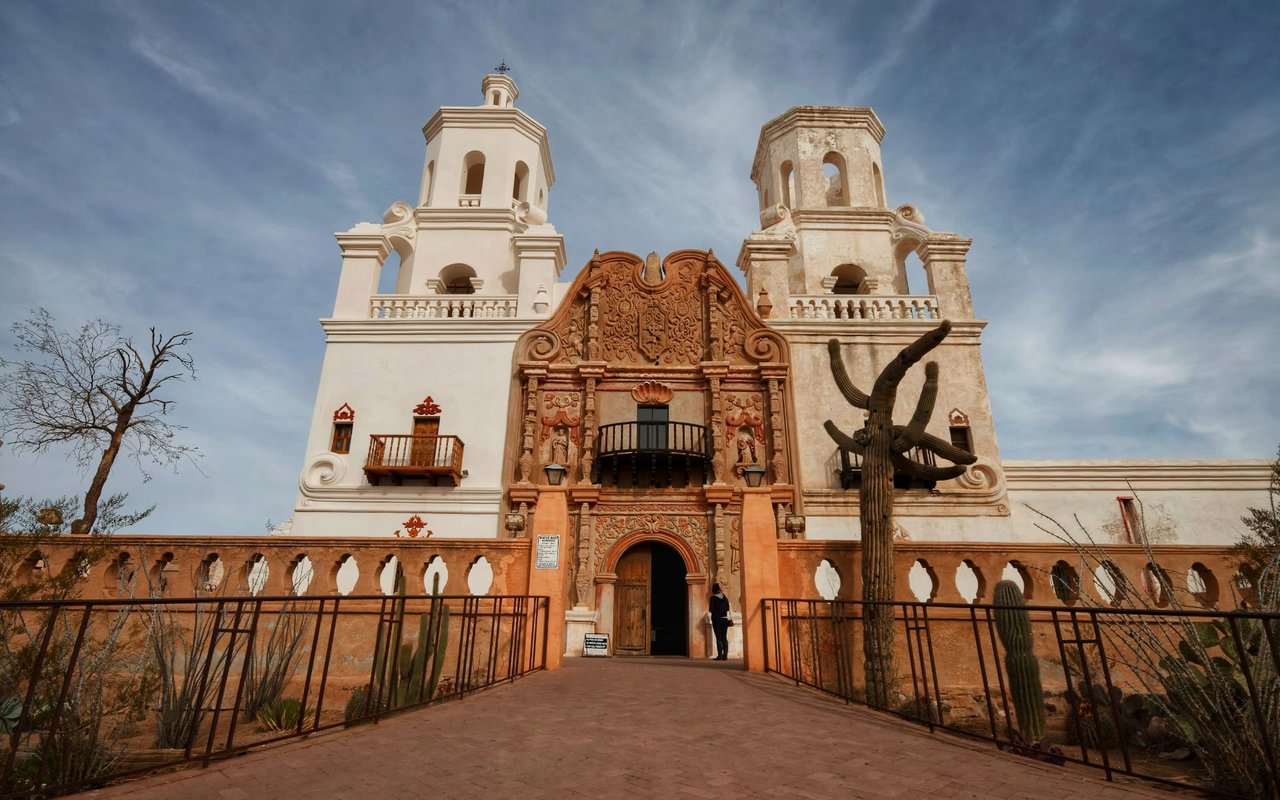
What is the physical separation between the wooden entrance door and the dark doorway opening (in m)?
1.33

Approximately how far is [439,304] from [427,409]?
3841 millimetres

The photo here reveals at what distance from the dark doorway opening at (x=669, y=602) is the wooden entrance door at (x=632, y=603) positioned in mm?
1330

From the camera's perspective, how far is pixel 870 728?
5.60 meters

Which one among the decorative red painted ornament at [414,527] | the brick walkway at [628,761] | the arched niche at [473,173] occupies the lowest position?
the brick walkway at [628,761]

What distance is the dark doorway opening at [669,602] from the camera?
1811 centimetres

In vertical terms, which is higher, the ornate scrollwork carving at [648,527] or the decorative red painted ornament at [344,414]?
the decorative red painted ornament at [344,414]

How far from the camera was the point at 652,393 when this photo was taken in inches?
698

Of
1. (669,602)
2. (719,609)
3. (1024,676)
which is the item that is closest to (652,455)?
(719,609)

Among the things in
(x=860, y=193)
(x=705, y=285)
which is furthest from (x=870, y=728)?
(x=860, y=193)

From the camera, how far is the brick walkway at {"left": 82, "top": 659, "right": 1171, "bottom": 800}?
3.72m

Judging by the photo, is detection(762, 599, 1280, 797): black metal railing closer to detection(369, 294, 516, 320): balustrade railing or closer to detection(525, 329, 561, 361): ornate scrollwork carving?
detection(525, 329, 561, 361): ornate scrollwork carving

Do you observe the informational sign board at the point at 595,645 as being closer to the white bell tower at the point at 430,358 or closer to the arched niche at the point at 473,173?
the white bell tower at the point at 430,358

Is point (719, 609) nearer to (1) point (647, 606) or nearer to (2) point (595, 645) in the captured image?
(1) point (647, 606)

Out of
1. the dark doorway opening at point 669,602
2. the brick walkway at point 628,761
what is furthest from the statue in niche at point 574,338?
the brick walkway at point 628,761
